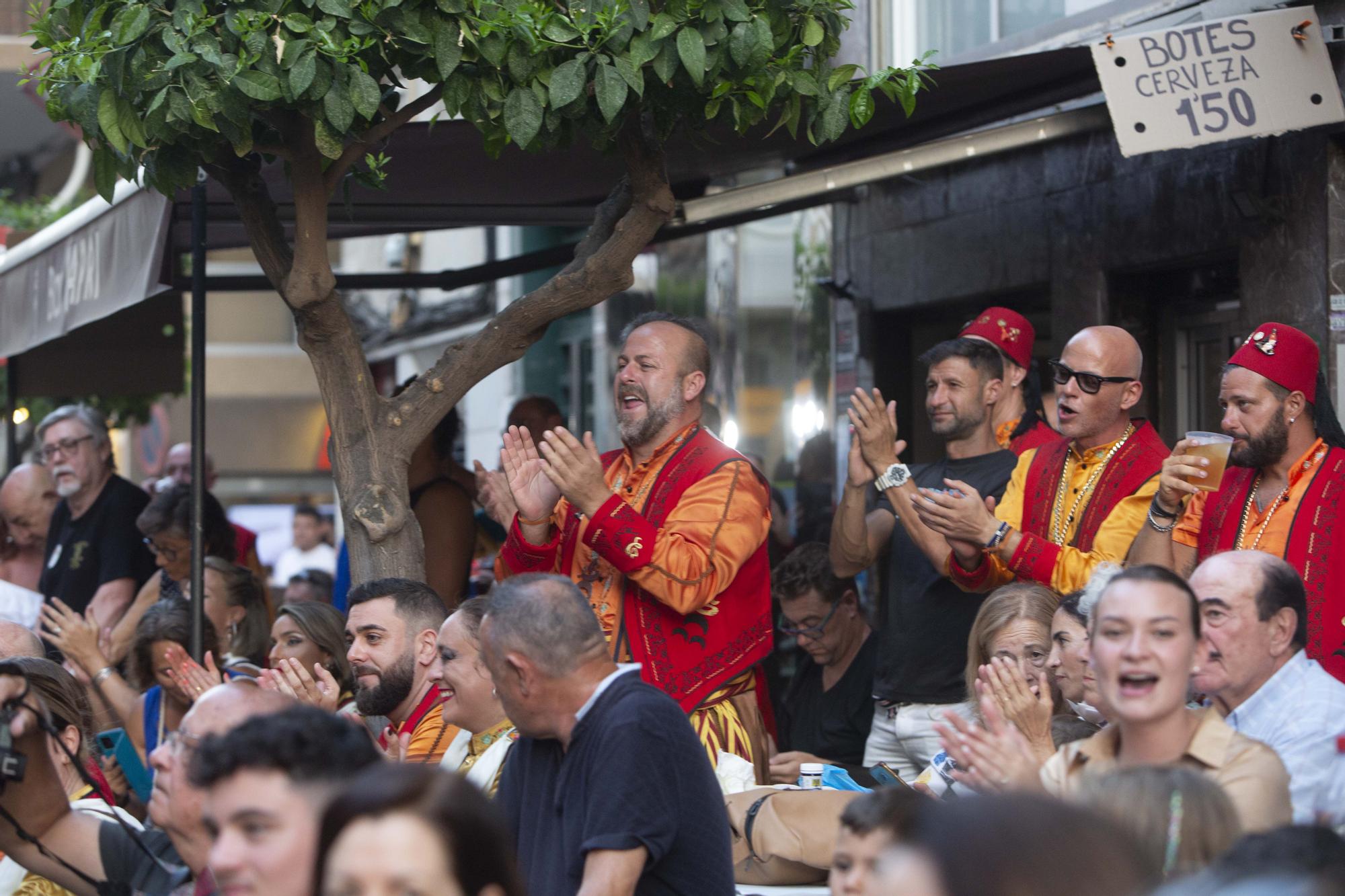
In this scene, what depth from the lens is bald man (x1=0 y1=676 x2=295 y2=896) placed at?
3.45 m

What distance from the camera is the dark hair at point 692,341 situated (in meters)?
5.19

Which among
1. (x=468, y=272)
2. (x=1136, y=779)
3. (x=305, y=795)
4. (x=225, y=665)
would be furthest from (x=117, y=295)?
(x=1136, y=779)

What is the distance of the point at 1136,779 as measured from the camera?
2.62 metres

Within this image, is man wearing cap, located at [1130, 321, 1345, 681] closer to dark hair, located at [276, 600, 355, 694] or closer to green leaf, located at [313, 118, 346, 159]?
green leaf, located at [313, 118, 346, 159]

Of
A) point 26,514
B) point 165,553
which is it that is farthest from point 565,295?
point 26,514

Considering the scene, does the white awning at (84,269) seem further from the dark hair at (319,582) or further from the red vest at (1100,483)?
the red vest at (1100,483)

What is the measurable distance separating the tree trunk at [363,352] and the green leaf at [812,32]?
0.61 metres

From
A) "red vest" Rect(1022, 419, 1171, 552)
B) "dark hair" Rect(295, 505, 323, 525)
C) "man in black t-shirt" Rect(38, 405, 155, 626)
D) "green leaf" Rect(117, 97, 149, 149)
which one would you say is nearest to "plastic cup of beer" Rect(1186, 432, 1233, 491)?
"red vest" Rect(1022, 419, 1171, 552)

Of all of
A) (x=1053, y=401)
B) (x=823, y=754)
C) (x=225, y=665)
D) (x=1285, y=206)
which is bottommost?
(x=823, y=754)

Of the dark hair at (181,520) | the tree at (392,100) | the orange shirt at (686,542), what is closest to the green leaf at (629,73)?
the tree at (392,100)

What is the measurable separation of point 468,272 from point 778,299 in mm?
3256

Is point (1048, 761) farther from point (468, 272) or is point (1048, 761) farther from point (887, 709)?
point (468, 272)

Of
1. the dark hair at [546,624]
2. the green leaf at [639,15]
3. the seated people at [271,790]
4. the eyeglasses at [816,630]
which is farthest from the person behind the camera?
the eyeglasses at [816,630]

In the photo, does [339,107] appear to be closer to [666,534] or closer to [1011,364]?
[666,534]
